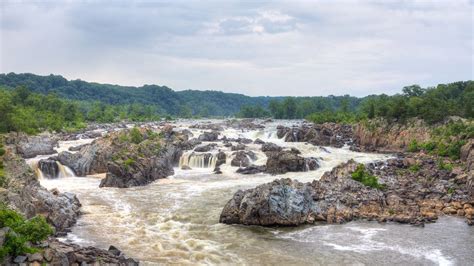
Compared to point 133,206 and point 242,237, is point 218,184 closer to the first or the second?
point 133,206

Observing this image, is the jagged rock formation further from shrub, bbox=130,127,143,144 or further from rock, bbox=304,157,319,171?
Answer: shrub, bbox=130,127,143,144

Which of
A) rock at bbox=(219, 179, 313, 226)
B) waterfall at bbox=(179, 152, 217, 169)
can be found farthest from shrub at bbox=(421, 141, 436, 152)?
rock at bbox=(219, 179, 313, 226)

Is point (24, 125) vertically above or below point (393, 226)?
above

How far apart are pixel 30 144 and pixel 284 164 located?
35465 mm

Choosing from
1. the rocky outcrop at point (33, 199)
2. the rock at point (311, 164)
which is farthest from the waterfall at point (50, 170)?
the rock at point (311, 164)

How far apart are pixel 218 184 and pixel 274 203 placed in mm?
17157

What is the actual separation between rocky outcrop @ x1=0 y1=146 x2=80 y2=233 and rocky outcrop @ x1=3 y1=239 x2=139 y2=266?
7446 mm

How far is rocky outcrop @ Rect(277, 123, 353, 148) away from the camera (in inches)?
3339

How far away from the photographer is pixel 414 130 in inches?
3027

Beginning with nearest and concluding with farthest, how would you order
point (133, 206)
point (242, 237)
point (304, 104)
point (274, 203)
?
point (242, 237) < point (274, 203) < point (133, 206) < point (304, 104)

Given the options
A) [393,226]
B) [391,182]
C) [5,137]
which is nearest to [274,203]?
[393,226]

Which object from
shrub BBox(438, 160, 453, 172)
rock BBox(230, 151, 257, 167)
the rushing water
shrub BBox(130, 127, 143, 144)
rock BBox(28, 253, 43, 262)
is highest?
shrub BBox(130, 127, 143, 144)

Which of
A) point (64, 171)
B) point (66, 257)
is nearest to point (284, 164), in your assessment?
point (64, 171)

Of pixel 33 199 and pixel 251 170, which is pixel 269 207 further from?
pixel 251 170
